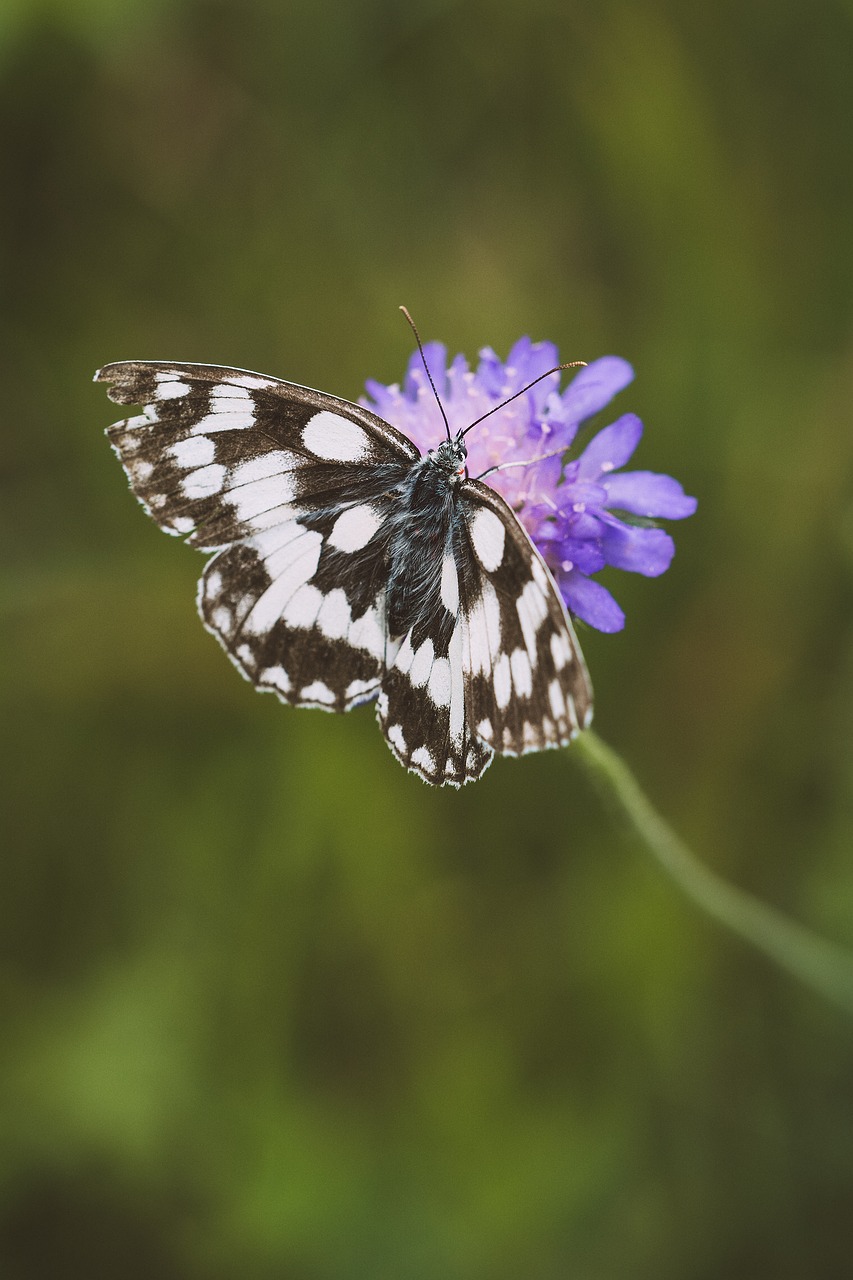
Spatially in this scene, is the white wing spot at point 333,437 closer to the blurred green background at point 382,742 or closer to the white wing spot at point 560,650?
the white wing spot at point 560,650

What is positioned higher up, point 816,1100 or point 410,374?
point 410,374

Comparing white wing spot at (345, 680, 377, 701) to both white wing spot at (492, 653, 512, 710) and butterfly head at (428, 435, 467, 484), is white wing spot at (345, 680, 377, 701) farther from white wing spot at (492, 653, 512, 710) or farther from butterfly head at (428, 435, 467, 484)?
butterfly head at (428, 435, 467, 484)

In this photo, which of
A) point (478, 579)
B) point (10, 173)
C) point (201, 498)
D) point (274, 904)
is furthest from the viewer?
point (10, 173)

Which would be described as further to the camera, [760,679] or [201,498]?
[760,679]

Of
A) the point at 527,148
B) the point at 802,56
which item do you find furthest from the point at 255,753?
the point at 802,56

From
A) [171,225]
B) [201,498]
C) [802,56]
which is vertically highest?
[171,225]

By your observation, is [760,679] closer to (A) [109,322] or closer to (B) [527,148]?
(B) [527,148]

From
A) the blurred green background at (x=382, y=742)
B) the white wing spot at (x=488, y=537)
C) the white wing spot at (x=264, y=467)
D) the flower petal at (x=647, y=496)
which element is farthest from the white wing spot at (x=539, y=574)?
the blurred green background at (x=382, y=742)

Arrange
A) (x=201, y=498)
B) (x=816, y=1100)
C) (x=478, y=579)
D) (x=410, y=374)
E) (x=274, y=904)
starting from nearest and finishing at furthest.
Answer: (x=478, y=579) → (x=201, y=498) → (x=410, y=374) → (x=816, y=1100) → (x=274, y=904)
